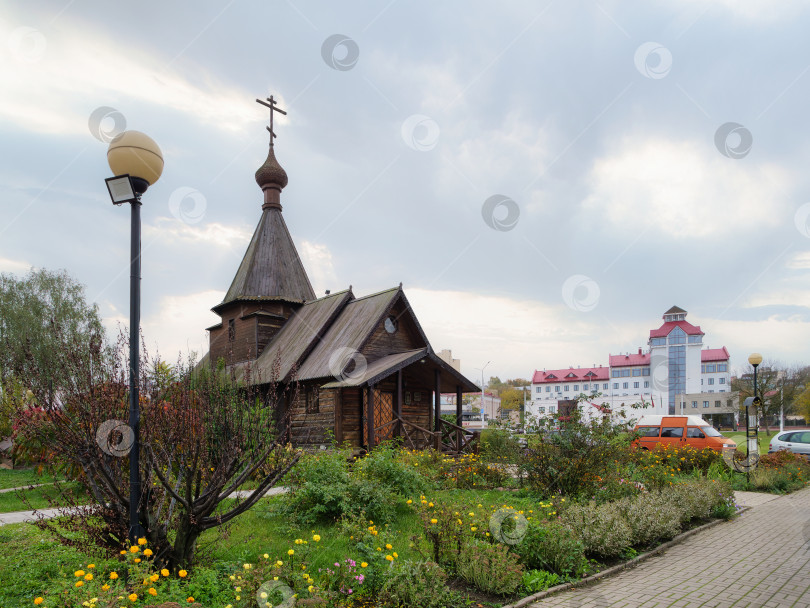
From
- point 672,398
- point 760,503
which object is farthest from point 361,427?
point 672,398

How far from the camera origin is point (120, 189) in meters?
5.08

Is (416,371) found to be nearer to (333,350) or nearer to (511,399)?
(333,350)

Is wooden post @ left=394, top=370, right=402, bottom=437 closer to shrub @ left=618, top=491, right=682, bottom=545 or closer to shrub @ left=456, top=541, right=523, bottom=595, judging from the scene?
shrub @ left=618, top=491, right=682, bottom=545

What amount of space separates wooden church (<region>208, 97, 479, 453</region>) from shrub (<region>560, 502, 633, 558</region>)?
21.2 feet

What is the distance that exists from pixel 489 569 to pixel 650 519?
3.46 m

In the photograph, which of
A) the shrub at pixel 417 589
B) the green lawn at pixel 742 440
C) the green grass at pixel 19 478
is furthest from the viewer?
the green lawn at pixel 742 440

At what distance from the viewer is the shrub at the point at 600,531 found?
6.94m

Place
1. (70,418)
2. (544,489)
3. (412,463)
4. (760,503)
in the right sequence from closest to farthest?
(70,418)
(544,489)
(412,463)
(760,503)

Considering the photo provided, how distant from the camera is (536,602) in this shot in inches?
216

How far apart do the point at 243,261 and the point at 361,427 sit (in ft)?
34.3

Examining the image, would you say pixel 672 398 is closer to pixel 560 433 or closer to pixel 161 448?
pixel 560 433

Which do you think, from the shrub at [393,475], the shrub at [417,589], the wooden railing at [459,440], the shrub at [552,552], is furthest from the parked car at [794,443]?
the shrub at [417,589]

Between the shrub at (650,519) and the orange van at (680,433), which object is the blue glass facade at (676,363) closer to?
the orange van at (680,433)

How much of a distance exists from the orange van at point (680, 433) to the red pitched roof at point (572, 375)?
61.5 metres
